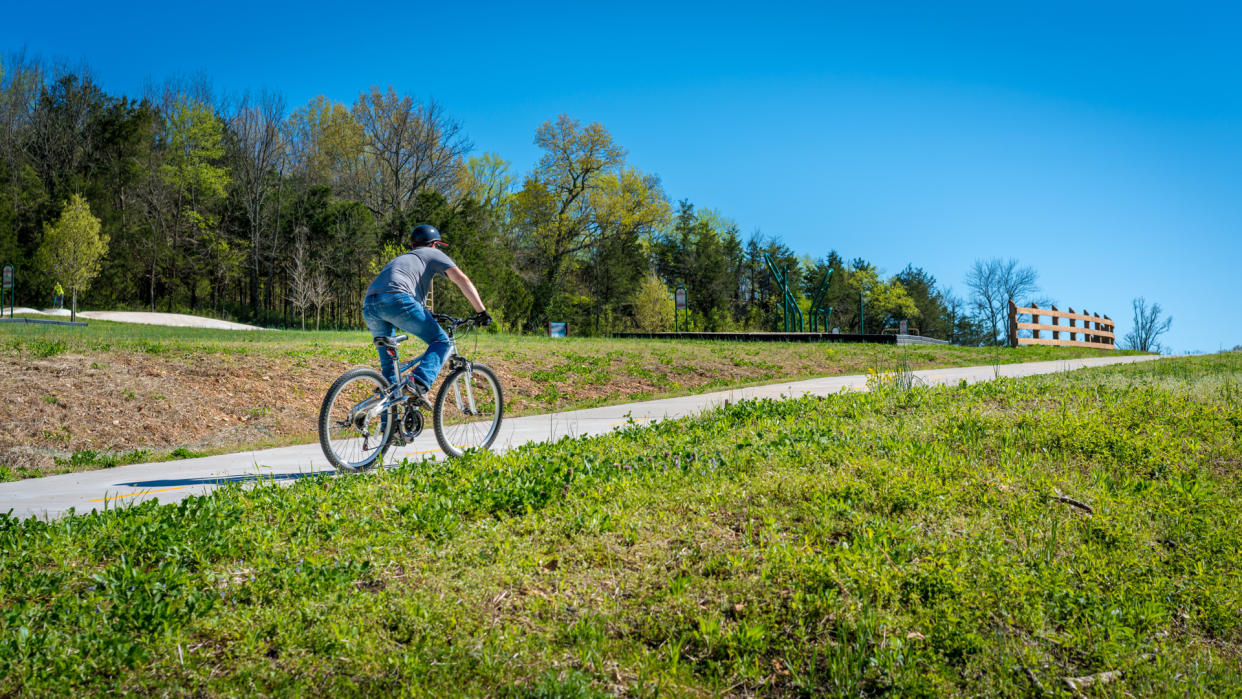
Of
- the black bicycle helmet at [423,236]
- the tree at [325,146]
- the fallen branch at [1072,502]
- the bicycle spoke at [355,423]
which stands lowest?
the fallen branch at [1072,502]

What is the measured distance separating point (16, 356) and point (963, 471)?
1191 centimetres

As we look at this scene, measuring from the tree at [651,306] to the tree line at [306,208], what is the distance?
0.17 metres

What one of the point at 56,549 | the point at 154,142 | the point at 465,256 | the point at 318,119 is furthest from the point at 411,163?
the point at 56,549

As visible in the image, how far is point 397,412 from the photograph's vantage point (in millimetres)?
6613

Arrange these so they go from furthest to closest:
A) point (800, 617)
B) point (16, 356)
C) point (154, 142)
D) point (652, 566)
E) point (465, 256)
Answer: point (154, 142)
point (465, 256)
point (16, 356)
point (652, 566)
point (800, 617)

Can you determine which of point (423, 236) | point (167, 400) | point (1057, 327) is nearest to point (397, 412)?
point (423, 236)

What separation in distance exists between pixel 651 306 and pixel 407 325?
52.2 metres

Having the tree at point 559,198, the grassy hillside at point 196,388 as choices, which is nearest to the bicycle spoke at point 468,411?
the grassy hillside at point 196,388

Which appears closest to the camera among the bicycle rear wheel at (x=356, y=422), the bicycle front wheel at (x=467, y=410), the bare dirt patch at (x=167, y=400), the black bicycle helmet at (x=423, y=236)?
the bicycle rear wheel at (x=356, y=422)

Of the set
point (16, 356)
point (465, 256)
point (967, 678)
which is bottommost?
point (967, 678)

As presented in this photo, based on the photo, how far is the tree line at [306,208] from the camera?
4150 centimetres

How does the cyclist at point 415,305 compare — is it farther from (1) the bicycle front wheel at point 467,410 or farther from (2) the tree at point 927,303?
(2) the tree at point 927,303

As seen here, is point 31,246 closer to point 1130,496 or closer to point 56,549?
point 56,549

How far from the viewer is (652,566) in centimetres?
371
